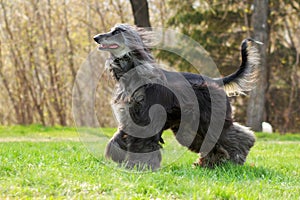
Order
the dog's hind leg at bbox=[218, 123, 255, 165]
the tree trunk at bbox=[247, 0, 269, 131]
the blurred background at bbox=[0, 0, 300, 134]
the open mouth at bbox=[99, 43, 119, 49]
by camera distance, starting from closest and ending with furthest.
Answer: the open mouth at bbox=[99, 43, 119, 49], the dog's hind leg at bbox=[218, 123, 255, 165], the tree trunk at bbox=[247, 0, 269, 131], the blurred background at bbox=[0, 0, 300, 134]

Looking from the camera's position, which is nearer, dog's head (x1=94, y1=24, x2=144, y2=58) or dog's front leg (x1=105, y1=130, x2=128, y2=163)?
dog's head (x1=94, y1=24, x2=144, y2=58)

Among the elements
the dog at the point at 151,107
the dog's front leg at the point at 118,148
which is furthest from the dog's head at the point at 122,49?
the dog's front leg at the point at 118,148

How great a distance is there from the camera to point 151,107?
4691 mm

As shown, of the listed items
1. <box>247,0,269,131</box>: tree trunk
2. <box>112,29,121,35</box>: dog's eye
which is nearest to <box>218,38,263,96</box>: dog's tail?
<box>112,29,121,35</box>: dog's eye

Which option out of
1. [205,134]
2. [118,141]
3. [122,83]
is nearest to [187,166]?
[205,134]

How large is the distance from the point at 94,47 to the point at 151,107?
1073cm

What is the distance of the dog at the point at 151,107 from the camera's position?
15.4ft

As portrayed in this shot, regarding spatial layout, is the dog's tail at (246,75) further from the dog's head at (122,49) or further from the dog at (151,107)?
the dog's head at (122,49)

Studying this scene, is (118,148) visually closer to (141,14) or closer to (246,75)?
(246,75)

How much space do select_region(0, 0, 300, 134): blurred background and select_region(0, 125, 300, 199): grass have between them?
856cm

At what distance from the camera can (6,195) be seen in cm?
339

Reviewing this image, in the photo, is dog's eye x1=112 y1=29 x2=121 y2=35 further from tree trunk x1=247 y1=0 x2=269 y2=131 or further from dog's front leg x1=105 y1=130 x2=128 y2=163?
tree trunk x1=247 y1=0 x2=269 y2=131

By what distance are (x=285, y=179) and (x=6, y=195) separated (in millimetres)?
2728

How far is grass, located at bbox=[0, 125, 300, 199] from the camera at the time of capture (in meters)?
3.57
